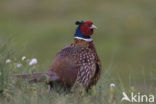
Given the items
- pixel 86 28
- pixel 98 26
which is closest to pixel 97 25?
pixel 98 26

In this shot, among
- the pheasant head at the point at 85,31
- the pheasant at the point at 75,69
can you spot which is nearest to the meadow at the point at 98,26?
the pheasant head at the point at 85,31

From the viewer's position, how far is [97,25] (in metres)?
22.5

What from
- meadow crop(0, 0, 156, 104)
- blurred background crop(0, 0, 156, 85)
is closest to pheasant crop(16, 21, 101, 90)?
meadow crop(0, 0, 156, 104)

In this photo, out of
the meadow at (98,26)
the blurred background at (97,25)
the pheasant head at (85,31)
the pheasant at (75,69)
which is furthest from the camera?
the blurred background at (97,25)

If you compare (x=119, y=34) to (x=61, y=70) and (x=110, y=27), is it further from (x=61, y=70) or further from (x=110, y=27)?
(x=61, y=70)

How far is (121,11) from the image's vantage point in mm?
23969

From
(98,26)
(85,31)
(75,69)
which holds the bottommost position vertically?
(98,26)

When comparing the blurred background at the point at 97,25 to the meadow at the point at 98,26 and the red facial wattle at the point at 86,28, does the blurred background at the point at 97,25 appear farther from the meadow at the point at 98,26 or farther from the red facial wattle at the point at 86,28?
the red facial wattle at the point at 86,28

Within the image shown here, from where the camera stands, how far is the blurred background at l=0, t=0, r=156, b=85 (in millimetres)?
20000

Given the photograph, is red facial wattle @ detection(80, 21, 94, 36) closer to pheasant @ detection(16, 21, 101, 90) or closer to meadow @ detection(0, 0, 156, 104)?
pheasant @ detection(16, 21, 101, 90)

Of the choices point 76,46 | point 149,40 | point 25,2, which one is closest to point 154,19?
point 149,40

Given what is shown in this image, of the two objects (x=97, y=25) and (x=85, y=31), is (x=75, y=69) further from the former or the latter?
(x=97, y=25)

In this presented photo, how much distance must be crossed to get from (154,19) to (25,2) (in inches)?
209

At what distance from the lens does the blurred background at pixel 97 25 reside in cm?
2000
